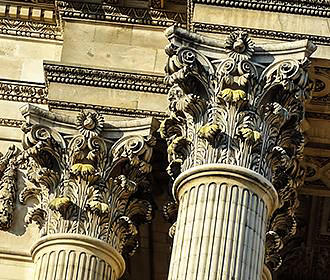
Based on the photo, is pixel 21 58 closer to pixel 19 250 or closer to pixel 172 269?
pixel 19 250

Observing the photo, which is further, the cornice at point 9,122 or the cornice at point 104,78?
the cornice at point 9,122

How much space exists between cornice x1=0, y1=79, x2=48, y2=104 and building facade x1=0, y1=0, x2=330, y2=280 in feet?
0.10

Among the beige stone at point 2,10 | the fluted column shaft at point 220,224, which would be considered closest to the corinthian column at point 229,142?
the fluted column shaft at point 220,224

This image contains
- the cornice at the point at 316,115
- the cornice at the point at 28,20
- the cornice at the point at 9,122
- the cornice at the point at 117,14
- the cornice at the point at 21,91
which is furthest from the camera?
the cornice at the point at 28,20

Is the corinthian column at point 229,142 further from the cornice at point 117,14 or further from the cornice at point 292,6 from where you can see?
the cornice at point 117,14

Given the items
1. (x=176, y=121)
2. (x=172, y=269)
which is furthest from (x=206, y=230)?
(x=176, y=121)

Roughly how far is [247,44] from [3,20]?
23.3 feet

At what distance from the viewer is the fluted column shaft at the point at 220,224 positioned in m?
27.5

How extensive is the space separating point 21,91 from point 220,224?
280 inches

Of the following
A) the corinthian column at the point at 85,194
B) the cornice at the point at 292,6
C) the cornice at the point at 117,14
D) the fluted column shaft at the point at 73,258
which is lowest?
the fluted column shaft at the point at 73,258

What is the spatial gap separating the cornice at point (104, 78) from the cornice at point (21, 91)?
48.9 inches

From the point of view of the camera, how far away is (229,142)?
28.7 meters

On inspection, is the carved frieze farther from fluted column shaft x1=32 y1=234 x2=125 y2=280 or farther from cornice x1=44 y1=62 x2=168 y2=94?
cornice x1=44 y1=62 x2=168 y2=94

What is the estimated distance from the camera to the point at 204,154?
28.7m
